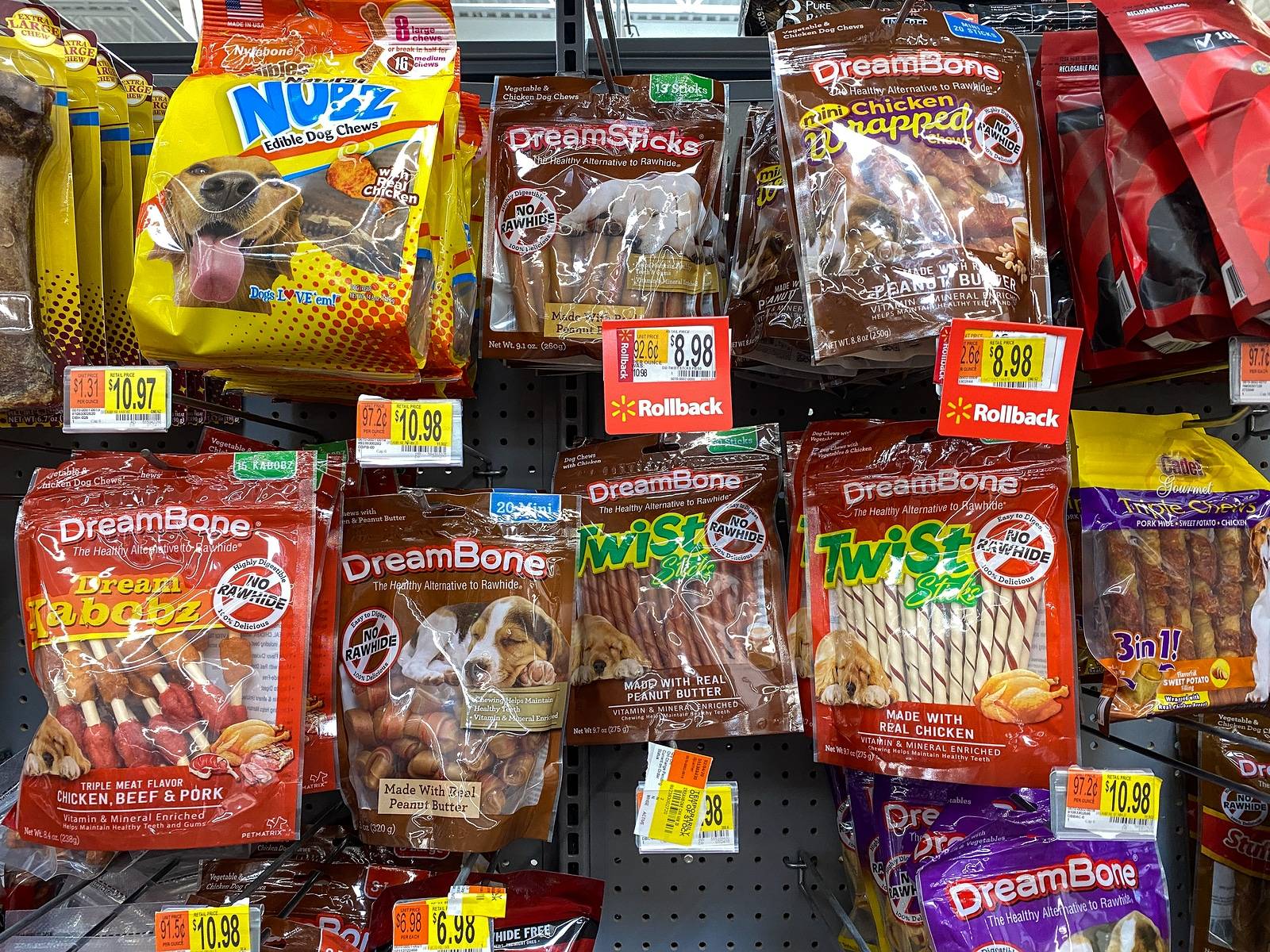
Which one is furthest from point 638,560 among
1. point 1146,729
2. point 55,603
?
point 1146,729

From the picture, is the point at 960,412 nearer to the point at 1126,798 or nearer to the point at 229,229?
the point at 1126,798

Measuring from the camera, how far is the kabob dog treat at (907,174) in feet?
3.28

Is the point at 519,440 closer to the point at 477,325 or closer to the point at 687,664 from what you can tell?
the point at 477,325

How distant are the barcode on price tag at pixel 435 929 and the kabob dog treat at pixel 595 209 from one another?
749mm

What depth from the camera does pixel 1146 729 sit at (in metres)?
1.45

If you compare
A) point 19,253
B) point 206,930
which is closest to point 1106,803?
point 206,930

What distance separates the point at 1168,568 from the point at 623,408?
0.79 m

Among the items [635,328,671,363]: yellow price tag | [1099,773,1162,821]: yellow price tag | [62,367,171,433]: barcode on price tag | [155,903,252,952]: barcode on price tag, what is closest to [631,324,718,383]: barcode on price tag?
[635,328,671,363]: yellow price tag

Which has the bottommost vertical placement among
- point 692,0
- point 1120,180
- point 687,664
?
point 687,664

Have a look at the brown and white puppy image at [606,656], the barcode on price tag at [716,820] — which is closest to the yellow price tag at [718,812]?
the barcode on price tag at [716,820]

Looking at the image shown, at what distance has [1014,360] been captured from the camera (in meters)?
0.98

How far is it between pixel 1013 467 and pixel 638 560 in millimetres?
549

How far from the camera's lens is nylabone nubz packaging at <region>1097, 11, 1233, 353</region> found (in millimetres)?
992

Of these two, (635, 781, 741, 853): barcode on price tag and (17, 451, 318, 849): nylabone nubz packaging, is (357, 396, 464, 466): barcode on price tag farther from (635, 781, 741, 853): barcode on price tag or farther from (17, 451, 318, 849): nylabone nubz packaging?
(635, 781, 741, 853): barcode on price tag
